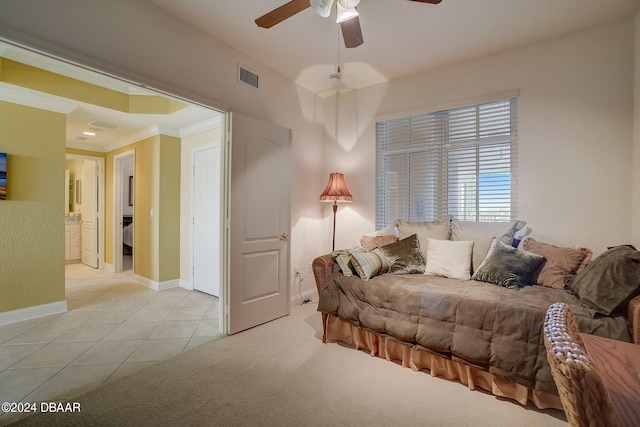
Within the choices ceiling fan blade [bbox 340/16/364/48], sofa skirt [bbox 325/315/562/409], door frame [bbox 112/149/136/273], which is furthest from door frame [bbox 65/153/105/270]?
ceiling fan blade [bbox 340/16/364/48]

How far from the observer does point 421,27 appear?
99.7 inches

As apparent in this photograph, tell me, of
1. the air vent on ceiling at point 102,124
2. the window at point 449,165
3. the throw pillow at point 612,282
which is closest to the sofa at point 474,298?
the throw pillow at point 612,282

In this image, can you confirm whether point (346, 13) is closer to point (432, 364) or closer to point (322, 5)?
point (322, 5)

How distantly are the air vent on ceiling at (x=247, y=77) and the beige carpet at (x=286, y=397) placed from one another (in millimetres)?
2646

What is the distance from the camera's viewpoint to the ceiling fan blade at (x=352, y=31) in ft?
6.32

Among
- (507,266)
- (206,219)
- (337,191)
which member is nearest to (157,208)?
(206,219)

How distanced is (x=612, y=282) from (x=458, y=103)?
2150 millimetres

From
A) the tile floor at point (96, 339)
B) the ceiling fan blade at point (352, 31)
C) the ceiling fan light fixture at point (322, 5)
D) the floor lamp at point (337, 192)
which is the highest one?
the ceiling fan blade at point (352, 31)

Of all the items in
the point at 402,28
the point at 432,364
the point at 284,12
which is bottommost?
the point at 432,364

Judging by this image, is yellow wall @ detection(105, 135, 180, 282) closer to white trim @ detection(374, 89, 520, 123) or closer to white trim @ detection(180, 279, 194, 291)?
white trim @ detection(180, 279, 194, 291)

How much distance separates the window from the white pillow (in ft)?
1.96

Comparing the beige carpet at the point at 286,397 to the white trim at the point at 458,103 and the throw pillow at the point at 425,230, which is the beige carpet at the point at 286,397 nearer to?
the throw pillow at the point at 425,230

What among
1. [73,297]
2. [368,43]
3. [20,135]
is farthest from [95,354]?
[368,43]

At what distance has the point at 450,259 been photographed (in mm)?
2627
